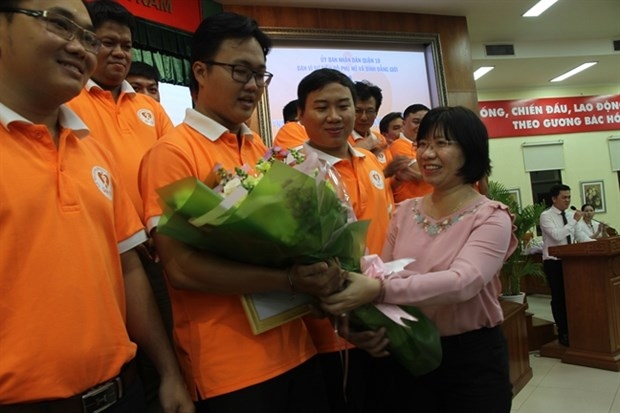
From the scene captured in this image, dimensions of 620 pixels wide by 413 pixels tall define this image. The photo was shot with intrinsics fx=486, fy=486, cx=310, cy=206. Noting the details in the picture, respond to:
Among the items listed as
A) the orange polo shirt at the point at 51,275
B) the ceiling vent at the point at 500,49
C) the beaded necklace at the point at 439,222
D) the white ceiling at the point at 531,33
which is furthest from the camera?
the ceiling vent at the point at 500,49

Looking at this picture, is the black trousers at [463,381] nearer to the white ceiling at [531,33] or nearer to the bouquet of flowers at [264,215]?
the bouquet of flowers at [264,215]

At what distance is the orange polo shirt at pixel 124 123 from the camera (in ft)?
5.25

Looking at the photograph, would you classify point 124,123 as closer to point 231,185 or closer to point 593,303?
point 231,185

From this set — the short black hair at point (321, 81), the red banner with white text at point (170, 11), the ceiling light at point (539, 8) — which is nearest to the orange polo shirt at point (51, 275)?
the short black hair at point (321, 81)

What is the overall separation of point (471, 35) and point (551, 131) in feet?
14.2

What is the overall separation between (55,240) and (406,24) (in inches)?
228

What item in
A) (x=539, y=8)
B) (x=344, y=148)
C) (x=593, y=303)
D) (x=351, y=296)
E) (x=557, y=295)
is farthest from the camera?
(x=539, y=8)

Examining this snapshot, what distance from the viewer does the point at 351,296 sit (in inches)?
46.0

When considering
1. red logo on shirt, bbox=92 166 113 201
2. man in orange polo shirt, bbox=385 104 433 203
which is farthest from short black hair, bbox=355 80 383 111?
red logo on shirt, bbox=92 166 113 201

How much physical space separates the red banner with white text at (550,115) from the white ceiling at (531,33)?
40 cm

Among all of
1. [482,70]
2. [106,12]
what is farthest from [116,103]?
[482,70]

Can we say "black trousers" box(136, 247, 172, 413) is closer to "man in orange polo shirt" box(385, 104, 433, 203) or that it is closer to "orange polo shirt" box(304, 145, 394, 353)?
"orange polo shirt" box(304, 145, 394, 353)

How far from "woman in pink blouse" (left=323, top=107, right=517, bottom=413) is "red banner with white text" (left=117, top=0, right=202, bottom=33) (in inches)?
136

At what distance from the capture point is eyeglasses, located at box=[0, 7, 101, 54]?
3.14 ft
